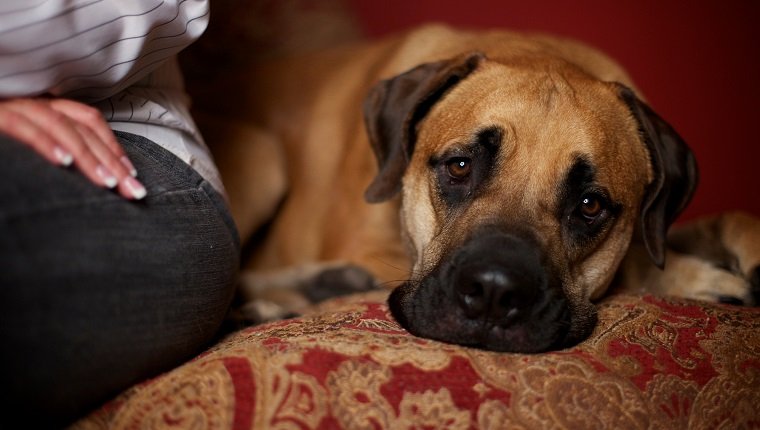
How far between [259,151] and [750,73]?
2350 mm

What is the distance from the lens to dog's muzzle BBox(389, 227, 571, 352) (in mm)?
1538

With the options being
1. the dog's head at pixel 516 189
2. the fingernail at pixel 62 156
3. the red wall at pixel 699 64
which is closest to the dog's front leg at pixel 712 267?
the dog's head at pixel 516 189

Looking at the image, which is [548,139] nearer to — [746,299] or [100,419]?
[746,299]

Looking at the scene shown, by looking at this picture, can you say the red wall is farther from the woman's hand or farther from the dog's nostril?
the woman's hand

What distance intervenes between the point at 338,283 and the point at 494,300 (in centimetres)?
106

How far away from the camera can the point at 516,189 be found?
1.77m

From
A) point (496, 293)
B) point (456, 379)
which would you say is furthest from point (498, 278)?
point (456, 379)

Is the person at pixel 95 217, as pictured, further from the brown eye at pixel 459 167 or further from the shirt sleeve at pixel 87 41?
the brown eye at pixel 459 167

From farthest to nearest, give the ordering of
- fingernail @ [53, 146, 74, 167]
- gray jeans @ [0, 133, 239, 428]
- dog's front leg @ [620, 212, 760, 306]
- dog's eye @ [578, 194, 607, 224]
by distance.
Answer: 1. dog's front leg @ [620, 212, 760, 306]
2. dog's eye @ [578, 194, 607, 224]
3. fingernail @ [53, 146, 74, 167]
4. gray jeans @ [0, 133, 239, 428]

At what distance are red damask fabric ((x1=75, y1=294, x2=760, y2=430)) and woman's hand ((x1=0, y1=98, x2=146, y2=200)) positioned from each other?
40cm

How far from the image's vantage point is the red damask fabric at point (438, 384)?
1266mm

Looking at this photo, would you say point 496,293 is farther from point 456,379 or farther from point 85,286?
point 85,286

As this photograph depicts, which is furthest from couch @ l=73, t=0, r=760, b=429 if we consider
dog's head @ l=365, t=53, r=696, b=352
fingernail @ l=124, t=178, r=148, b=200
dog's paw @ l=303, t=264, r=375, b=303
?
dog's paw @ l=303, t=264, r=375, b=303

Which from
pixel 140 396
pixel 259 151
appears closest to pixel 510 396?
pixel 140 396
